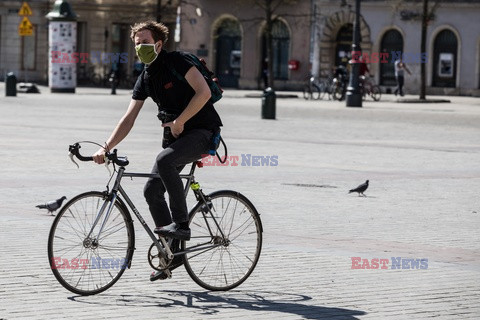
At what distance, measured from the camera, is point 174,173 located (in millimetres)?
7145

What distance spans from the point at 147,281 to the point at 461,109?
3168cm

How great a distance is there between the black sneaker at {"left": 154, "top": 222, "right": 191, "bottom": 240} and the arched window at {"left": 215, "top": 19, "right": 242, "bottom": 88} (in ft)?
165

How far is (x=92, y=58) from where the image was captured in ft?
194

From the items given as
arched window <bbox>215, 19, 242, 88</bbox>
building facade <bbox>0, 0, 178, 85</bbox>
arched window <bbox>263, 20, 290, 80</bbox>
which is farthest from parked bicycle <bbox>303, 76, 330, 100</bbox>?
building facade <bbox>0, 0, 178, 85</bbox>

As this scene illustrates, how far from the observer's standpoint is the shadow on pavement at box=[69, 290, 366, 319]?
22.7ft

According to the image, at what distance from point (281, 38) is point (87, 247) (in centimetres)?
4950

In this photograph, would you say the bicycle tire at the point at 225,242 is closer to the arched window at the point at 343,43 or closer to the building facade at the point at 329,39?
the building facade at the point at 329,39

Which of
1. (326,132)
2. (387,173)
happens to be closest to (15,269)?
(387,173)

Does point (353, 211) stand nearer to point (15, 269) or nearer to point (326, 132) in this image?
point (15, 269)

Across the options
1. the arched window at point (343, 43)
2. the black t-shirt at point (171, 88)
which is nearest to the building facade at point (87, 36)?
the arched window at point (343, 43)

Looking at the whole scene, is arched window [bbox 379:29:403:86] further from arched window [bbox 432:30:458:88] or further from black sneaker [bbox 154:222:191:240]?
black sneaker [bbox 154:222:191:240]

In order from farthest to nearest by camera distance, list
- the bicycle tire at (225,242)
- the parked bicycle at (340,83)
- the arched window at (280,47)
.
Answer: the arched window at (280,47)
the parked bicycle at (340,83)
the bicycle tire at (225,242)

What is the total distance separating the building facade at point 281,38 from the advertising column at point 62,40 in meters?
5.35

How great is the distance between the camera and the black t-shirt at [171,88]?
724 cm
